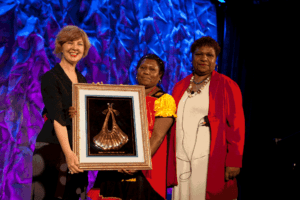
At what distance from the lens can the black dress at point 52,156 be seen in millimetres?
1665

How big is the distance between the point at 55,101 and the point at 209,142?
3.76ft

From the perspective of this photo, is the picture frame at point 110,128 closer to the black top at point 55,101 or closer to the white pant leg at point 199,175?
the black top at point 55,101

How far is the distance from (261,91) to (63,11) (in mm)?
2368

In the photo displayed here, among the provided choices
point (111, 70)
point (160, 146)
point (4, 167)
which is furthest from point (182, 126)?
point (4, 167)

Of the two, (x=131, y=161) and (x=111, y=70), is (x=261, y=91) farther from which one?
(x=131, y=161)

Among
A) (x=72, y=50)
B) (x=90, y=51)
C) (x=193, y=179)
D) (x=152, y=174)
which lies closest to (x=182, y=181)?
(x=193, y=179)

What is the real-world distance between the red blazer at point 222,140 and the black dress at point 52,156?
738 mm

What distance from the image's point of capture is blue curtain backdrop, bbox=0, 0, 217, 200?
8.08 ft

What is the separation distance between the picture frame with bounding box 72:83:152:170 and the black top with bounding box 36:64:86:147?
0.34 ft

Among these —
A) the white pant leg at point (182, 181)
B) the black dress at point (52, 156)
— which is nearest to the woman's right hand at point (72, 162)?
the black dress at point (52, 156)

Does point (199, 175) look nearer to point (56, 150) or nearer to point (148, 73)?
point (148, 73)

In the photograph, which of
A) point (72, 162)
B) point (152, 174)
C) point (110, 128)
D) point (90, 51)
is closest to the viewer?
point (72, 162)

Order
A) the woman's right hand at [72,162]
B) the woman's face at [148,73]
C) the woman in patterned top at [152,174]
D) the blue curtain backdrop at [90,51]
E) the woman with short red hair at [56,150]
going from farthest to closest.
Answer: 1. the blue curtain backdrop at [90,51]
2. the woman's face at [148,73]
3. the woman in patterned top at [152,174]
4. the woman with short red hair at [56,150]
5. the woman's right hand at [72,162]

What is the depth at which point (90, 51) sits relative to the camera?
2889 millimetres
